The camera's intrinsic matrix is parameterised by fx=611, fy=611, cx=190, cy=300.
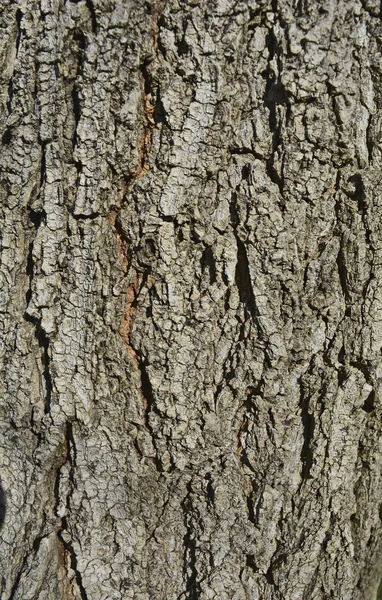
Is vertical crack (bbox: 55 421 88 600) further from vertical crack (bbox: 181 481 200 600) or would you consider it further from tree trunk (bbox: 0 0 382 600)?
vertical crack (bbox: 181 481 200 600)

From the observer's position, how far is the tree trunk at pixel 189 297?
1316 millimetres

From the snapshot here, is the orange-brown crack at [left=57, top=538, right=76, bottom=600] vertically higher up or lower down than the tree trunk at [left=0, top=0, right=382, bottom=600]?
lower down

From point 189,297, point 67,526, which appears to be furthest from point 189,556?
point 189,297

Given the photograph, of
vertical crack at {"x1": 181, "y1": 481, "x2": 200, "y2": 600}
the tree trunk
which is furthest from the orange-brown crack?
vertical crack at {"x1": 181, "y1": 481, "x2": 200, "y2": 600}

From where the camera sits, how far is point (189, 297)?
4.60 ft

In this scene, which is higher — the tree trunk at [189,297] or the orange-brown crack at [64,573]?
the tree trunk at [189,297]

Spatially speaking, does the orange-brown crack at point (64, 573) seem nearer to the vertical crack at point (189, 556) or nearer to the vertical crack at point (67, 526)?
the vertical crack at point (67, 526)

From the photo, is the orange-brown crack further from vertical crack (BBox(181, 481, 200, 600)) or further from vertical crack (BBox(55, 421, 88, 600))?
vertical crack (BBox(181, 481, 200, 600))

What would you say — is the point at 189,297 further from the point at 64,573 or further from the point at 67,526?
the point at 64,573

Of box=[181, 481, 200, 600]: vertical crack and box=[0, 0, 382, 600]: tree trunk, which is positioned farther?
box=[181, 481, 200, 600]: vertical crack

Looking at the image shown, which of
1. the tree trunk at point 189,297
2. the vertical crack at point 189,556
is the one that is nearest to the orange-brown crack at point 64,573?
the tree trunk at point 189,297

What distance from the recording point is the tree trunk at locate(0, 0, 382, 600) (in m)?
1.32

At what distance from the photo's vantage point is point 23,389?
1483 millimetres

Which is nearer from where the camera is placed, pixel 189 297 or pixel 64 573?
pixel 189 297
